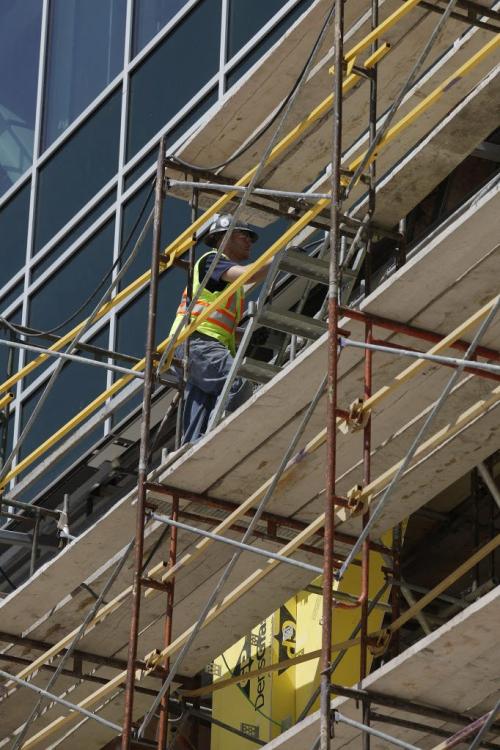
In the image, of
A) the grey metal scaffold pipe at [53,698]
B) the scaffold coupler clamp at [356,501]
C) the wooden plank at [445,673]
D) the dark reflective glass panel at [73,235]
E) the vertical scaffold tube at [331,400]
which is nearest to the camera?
the wooden plank at [445,673]

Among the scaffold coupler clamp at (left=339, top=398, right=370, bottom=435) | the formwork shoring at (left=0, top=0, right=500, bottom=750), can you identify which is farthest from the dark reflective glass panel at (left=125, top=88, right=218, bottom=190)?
the scaffold coupler clamp at (left=339, top=398, right=370, bottom=435)

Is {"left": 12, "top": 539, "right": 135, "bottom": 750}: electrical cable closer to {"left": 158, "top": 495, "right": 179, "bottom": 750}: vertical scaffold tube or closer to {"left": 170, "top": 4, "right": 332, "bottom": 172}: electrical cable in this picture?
{"left": 158, "top": 495, "right": 179, "bottom": 750}: vertical scaffold tube

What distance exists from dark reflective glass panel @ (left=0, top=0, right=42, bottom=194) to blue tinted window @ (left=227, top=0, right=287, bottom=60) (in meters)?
3.62

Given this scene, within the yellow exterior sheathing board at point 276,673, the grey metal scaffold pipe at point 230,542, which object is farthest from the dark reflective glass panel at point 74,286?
the grey metal scaffold pipe at point 230,542

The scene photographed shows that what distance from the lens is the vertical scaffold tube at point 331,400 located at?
10.2 metres

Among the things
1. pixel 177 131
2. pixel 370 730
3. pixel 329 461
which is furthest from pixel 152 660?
pixel 177 131

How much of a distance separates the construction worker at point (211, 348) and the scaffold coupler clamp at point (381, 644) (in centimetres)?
189

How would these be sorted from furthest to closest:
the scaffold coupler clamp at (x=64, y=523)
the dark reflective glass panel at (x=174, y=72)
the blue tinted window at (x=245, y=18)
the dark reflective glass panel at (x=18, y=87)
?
1. the dark reflective glass panel at (x=18, y=87)
2. the dark reflective glass panel at (x=174, y=72)
3. the blue tinted window at (x=245, y=18)
4. the scaffold coupler clamp at (x=64, y=523)

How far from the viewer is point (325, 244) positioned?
1334cm

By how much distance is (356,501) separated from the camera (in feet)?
37.4

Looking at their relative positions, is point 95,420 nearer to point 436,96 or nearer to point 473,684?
point 436,96

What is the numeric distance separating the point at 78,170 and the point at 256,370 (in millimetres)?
6612

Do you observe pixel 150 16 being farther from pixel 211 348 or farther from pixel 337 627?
pixel 337 627

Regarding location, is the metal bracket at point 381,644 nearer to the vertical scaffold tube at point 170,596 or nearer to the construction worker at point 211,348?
the vertical scaffold tube at point 170,596
